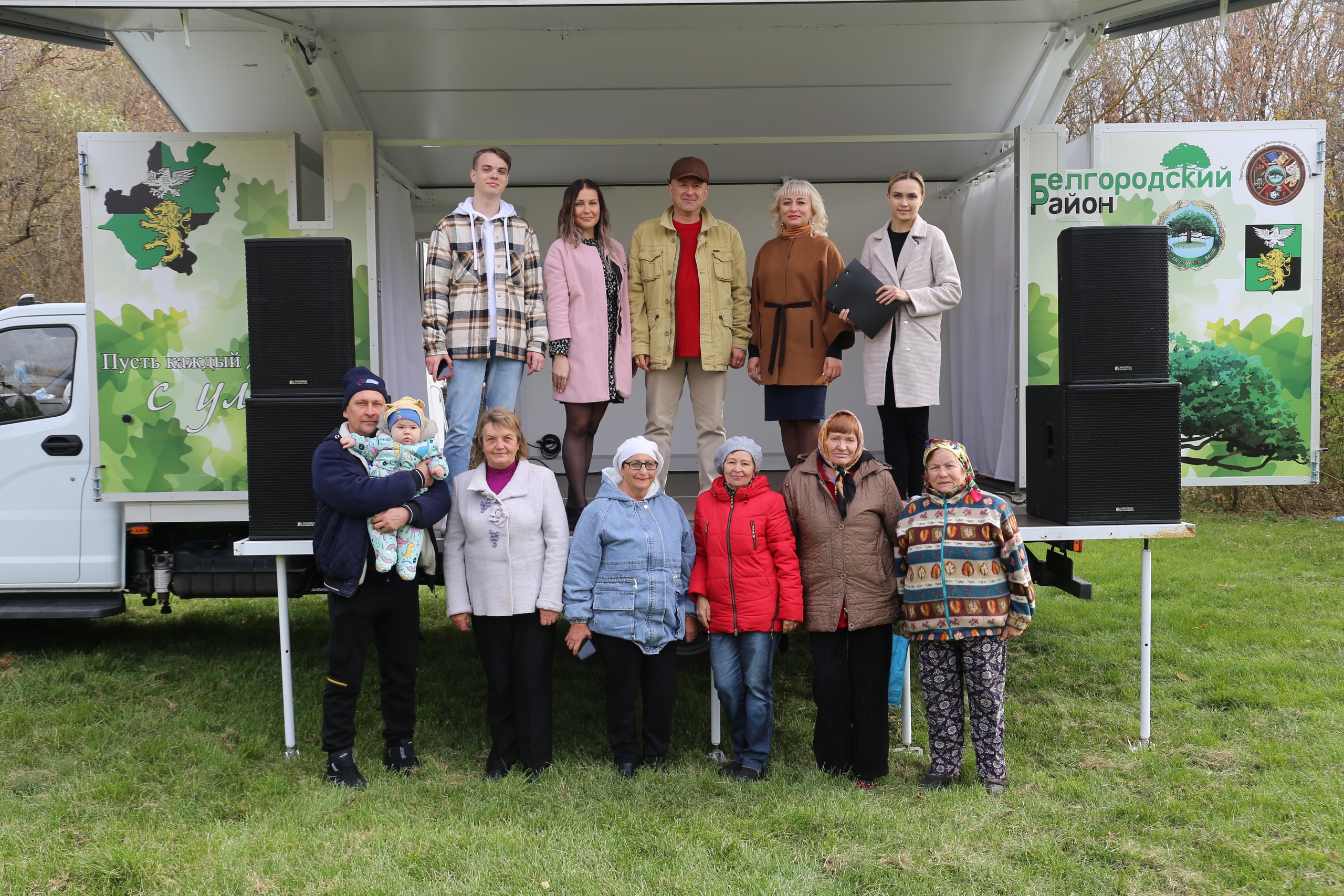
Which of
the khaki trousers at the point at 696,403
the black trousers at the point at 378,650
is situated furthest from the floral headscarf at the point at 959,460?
the black trousers at the point at 378,650

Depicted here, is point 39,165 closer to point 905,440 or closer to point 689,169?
point 689,169

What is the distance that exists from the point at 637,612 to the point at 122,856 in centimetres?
181

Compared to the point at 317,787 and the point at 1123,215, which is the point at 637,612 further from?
the point at 1123,215

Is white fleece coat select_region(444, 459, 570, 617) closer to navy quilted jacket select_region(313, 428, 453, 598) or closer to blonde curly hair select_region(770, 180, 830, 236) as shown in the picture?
navy quilted jacket select_region(313, 428, 453, 598)

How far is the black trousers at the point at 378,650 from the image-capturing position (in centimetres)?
345

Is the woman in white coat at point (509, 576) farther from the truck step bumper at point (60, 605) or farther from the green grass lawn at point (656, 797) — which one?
the truck step bumper at point (60, 605)

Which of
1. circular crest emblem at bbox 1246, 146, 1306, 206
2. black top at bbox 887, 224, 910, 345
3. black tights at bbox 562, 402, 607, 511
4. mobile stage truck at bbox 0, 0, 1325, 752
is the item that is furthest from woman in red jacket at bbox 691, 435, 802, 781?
circular crest emblem at bbox 1246, 146, 1306, 206

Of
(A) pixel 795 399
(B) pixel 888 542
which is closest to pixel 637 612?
(B) pixel 888 542

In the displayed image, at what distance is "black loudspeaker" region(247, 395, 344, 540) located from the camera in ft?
12.3

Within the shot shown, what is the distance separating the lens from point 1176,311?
4.52 meters

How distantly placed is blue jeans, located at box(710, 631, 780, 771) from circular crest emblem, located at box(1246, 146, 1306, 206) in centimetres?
322

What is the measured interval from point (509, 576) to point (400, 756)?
0.87 m

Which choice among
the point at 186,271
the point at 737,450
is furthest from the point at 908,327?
the point at 186,271

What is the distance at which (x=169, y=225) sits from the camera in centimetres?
432
